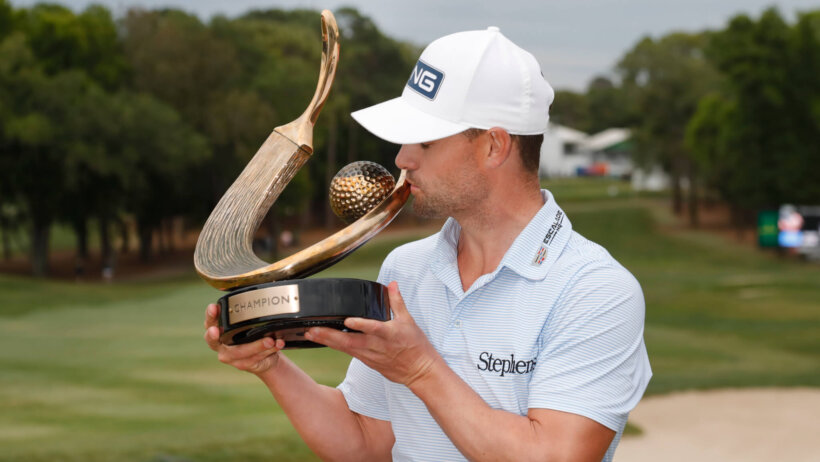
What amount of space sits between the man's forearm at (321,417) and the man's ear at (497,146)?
0.75m

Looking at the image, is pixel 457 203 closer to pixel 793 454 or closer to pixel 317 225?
pixel 793 454

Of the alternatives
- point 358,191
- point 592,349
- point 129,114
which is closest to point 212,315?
point 358,191

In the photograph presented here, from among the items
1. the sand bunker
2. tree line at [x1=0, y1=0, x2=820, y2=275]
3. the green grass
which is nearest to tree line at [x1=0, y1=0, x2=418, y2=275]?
tree line at [x1=0, y1=0, x2=820, y2=275]

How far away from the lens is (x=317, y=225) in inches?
2302

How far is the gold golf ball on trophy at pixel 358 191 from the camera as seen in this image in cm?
250

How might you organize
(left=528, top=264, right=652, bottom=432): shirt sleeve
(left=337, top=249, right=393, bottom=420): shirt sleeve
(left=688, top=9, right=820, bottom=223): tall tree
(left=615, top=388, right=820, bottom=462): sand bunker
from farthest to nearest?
1. (left=688, top=9, right=820, bottom=223): tall tree
2. (left=615, top=388, right=820, bottom=462): sand bunker
3. (left=337, top=249, right=393, bottom=420): shirt sleeve
4. (left=528, top=264, right=652, bottom=432): shirt sleeve

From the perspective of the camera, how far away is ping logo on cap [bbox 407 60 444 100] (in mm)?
2258

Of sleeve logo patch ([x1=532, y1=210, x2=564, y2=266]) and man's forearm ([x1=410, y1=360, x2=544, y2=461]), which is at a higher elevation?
sleeve logo patch ([x1=532, y1=210, x2=564, y2=266])

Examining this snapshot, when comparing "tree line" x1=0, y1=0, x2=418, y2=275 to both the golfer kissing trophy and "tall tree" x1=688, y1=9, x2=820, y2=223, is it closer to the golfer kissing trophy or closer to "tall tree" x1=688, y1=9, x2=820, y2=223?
"tall tree" x1=688, y1=9, x2=820, y2=223

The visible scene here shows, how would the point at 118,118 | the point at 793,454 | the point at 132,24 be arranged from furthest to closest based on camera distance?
the point at 132,24 < the point at 118,118 < the point at 793,454

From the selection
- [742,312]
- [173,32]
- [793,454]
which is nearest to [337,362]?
[793,454]

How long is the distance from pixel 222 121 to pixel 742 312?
2490 cm

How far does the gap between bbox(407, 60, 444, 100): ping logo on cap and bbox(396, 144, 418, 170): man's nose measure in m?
0.13

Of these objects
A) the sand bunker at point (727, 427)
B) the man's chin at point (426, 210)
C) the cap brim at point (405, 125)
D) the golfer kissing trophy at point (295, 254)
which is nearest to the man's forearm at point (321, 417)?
the golfer kissing trophy at point (295, 254)
